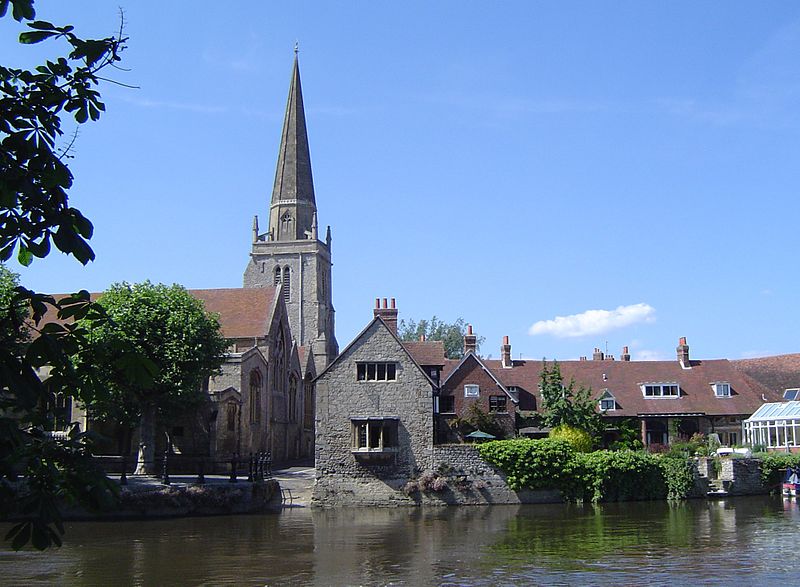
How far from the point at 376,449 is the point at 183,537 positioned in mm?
14172

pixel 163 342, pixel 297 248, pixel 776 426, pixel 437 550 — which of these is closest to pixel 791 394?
pixel 776 426

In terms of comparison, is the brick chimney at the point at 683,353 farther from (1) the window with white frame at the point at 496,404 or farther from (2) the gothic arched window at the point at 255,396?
(2) the gothic arched window at the point at 255,396

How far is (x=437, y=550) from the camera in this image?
84.4 feet

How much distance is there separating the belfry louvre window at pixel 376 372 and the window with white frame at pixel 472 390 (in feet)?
24.0

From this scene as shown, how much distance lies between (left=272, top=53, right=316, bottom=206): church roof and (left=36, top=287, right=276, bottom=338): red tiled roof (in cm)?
3238

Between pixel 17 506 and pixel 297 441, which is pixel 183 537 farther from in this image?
pixel 297 441

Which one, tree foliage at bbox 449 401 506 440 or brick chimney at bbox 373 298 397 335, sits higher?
brick chimney at bbox 373 298 397 335

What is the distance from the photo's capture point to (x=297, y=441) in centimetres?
6706

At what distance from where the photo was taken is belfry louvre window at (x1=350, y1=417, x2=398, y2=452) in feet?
137

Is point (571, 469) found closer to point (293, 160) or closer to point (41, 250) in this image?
point (41, 250)

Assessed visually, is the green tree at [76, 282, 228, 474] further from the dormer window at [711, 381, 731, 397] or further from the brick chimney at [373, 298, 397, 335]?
the dormer window at [711, 381, 731, 397]

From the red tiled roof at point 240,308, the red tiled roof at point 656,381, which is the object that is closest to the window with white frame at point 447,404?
the red tiled roof at point 656,381

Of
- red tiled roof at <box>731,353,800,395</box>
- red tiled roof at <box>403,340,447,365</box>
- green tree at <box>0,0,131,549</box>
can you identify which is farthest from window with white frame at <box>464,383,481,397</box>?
green tree at <box>0,0,131,549</box>

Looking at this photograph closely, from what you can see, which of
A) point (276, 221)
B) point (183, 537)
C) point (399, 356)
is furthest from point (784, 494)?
point (276, 221)
